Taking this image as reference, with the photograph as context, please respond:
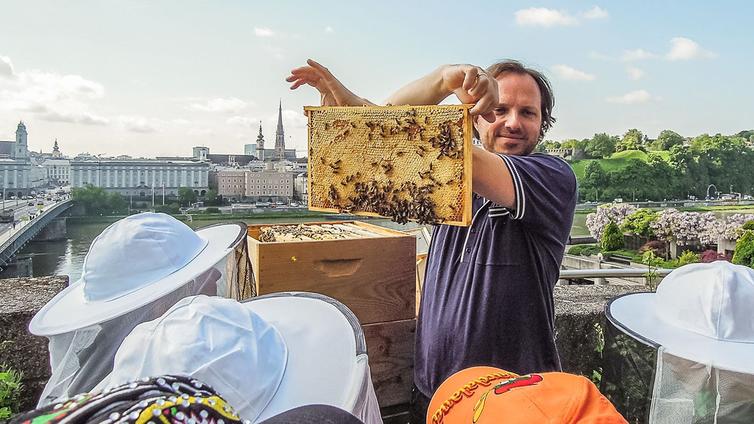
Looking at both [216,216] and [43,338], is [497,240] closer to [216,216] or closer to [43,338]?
→ [43,338]

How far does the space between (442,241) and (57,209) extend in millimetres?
8183

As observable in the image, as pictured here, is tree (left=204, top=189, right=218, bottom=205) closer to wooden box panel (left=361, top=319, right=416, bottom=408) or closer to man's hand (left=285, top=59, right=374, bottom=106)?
wooden box panel (left=361, top=319, right=416, bottom=408)

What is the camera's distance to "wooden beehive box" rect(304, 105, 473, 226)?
Result: 4.87 feet

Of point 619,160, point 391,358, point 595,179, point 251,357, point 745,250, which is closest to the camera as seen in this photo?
point 251,357

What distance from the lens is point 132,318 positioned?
1.76 metres

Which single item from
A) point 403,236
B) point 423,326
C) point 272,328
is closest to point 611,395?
point 423,326

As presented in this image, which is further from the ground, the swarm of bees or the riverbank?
the swarm of bees

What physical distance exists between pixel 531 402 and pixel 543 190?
0.90 metres

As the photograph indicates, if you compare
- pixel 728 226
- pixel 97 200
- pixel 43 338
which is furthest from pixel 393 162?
pixel 728 226

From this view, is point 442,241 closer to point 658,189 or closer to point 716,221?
point 658,189

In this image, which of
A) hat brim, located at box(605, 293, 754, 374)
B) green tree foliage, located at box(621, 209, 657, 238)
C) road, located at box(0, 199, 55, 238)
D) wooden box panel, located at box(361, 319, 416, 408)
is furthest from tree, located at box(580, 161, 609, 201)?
hat brim, located at box(605, 293, 754, 374)

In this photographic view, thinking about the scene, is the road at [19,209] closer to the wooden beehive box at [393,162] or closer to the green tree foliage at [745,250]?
the wooden beehive box at [393,162]

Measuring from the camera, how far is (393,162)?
164 centimetres

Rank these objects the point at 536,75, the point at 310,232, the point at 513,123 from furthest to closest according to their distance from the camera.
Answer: the point at 310,232 < the point at 536,75 < the point at 513,123
